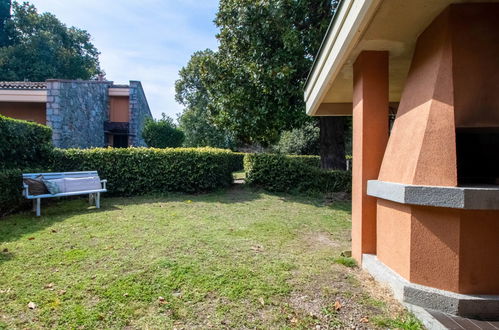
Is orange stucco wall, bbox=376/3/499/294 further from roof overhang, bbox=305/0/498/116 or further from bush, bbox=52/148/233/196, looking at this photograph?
bush, bbox=52/148/233/196

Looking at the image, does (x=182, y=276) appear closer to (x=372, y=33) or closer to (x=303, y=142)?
(x=372, y=33)

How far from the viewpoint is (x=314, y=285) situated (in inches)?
110

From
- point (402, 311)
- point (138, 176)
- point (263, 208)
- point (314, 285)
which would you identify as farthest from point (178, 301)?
point (138, 176)

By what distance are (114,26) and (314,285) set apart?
33.9 feet

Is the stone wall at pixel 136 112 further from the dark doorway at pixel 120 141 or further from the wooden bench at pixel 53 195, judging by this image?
the wooden bench at pixel 53 195

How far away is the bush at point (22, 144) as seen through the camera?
5.96 metres

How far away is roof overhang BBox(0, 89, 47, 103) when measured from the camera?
45.3 ft

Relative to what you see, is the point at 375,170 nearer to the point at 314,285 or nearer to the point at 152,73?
the point at 314,285

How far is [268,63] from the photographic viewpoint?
8734mm

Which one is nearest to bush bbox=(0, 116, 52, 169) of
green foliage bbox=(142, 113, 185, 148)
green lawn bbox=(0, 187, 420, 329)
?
green lawn bbox=(0, 187, 420, 329)

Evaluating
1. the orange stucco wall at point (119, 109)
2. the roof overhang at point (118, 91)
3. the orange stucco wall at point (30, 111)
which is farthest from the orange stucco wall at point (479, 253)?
the roof overhang at point (118, 91)

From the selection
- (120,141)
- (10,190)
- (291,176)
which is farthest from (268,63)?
(120,141)

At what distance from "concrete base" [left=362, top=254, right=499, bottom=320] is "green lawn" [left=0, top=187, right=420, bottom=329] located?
0.50 ft

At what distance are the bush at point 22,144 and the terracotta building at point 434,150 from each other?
7.27 meters
